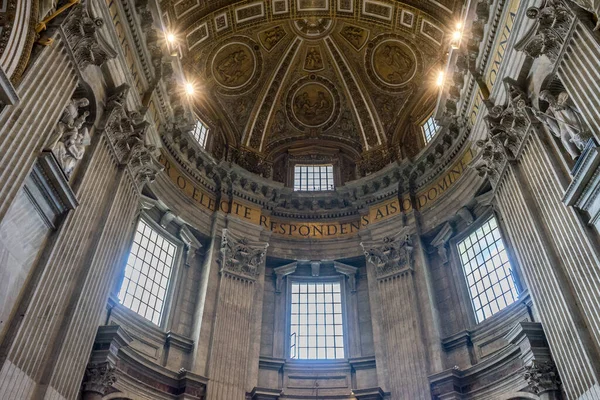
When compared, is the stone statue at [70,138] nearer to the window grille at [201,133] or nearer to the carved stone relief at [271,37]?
the window grille at [201,133]

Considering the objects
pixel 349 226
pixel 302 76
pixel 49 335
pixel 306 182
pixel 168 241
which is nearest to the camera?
pixel 49 335

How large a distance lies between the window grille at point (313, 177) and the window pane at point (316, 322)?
5.46 metres

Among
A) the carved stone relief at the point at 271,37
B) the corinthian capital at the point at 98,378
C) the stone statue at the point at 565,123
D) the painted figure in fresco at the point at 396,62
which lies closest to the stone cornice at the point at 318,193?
the painted figure in fresco at the point at 396,62

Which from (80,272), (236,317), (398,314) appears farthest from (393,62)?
(80,272)

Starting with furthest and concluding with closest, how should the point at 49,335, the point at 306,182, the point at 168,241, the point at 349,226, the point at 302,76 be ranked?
1. the point at 302,76
2. the point at 306,182
3. the point at 349,226
4. the point at 168,241
5. the point at 49,335

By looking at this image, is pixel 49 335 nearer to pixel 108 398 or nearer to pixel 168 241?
pixel 108 398

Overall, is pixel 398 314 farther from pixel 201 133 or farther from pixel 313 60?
pixel 313 60

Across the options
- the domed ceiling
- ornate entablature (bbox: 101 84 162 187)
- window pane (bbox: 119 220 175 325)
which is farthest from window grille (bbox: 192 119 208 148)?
ornate entablature (bbox: 101 84 162 187)

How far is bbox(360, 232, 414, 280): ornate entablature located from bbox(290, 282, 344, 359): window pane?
188cm

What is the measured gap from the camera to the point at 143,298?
1572 cm

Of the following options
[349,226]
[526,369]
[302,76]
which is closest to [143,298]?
[349,226]

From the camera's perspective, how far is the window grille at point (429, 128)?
71.7ft

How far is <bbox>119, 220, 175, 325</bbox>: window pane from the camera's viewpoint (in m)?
15.4

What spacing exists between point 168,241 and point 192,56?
9.03 meters
